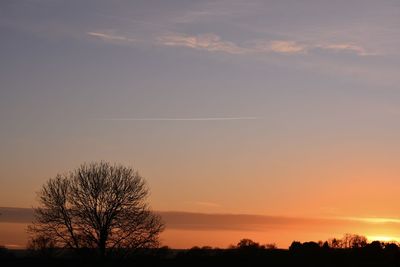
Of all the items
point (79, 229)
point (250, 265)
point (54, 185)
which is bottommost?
point (250, 265)

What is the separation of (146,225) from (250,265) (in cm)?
1481

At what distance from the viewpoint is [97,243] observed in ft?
173

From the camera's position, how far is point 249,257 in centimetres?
4400

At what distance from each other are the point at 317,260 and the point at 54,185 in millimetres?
25863

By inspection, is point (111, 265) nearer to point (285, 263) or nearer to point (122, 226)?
point (122, 226)

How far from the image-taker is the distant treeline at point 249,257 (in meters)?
40.0

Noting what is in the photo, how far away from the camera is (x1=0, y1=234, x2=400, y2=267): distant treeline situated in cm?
3997

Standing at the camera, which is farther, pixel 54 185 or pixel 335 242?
pixel 54 185

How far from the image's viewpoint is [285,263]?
4031 cm

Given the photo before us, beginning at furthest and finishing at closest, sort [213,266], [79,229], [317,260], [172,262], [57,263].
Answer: [79,229] → [57,263] → [172,262] → [213,266] → [317,260]

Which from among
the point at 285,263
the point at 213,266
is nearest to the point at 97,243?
the point at 213,266

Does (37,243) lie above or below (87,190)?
below

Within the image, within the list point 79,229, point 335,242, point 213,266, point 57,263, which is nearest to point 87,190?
point 79,229

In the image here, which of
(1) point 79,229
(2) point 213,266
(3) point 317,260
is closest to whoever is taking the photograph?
(3) point 317,260
